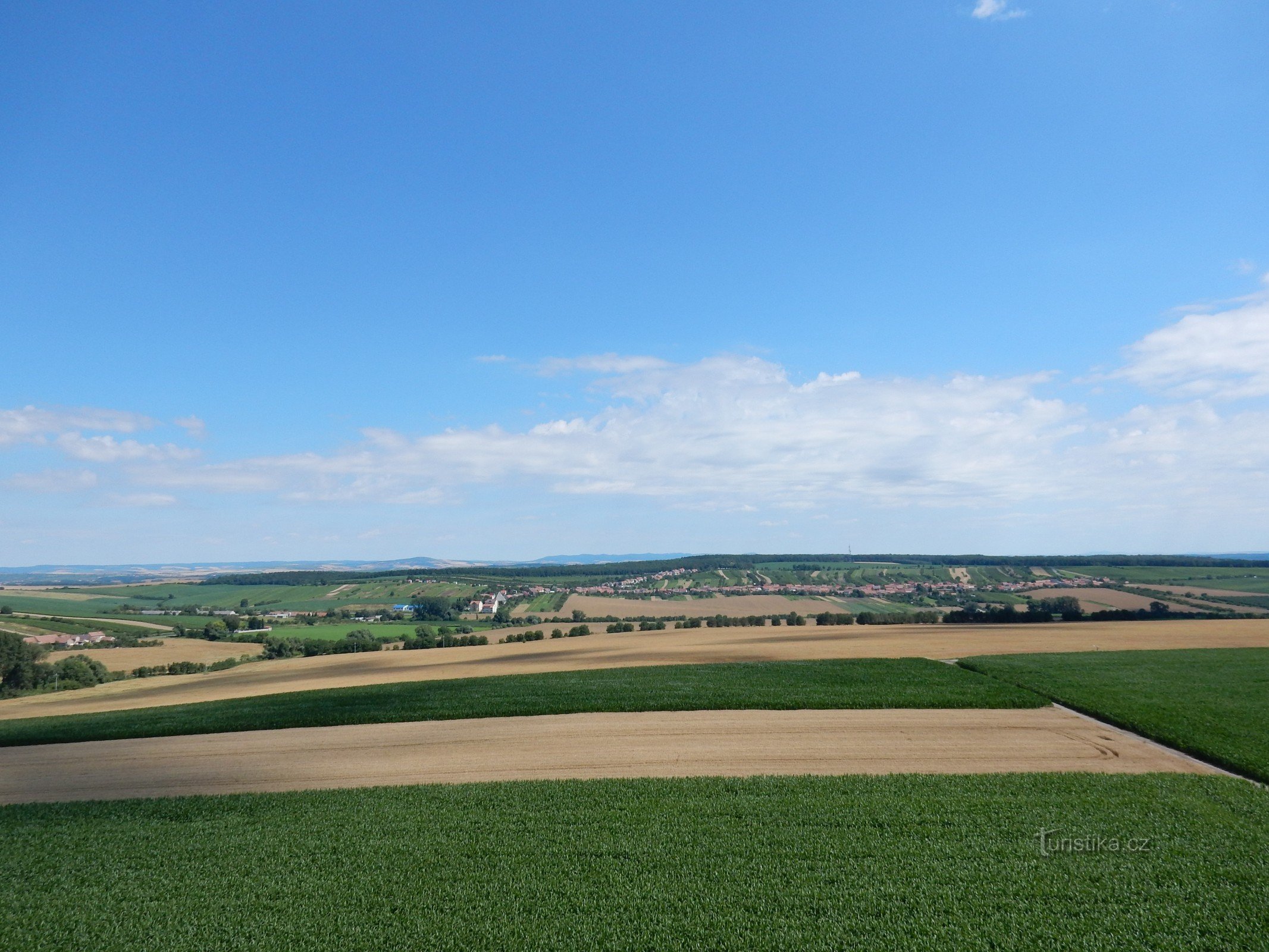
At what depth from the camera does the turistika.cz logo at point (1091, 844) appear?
40.3 feet

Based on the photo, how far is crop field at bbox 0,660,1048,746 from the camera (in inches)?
1034

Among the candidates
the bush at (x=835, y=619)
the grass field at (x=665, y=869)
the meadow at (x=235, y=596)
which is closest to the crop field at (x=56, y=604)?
the meadow at (x=235, y=596)

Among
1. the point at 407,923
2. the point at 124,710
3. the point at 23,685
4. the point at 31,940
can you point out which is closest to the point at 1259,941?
the point at 407,923

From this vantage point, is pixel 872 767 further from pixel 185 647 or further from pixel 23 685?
pixel 185 647

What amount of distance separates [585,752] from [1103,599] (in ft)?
299

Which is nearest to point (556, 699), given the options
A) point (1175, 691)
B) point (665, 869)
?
point (665, 869)

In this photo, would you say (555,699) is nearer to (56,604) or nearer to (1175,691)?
(1175,691)

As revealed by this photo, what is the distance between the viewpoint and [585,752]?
20344 mm

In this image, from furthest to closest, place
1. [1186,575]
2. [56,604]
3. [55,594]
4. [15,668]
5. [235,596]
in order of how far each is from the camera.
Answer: [55,594]
[235,596]
[56,604]
[1186,575]
[15,668]

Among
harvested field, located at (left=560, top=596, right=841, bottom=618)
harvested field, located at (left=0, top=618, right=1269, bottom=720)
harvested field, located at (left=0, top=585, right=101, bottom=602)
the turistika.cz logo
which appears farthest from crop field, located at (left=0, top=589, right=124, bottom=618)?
the turistika.cz logo

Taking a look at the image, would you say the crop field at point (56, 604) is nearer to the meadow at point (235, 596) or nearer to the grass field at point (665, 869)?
the meadow at point (235, 596)

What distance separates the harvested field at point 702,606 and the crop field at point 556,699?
52842 mm

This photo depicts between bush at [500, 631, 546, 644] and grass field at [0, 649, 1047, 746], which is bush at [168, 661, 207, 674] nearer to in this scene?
grass field at [0, 649, 1047, 746]

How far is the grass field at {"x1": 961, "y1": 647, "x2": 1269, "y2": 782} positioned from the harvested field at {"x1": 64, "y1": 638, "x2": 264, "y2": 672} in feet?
225
